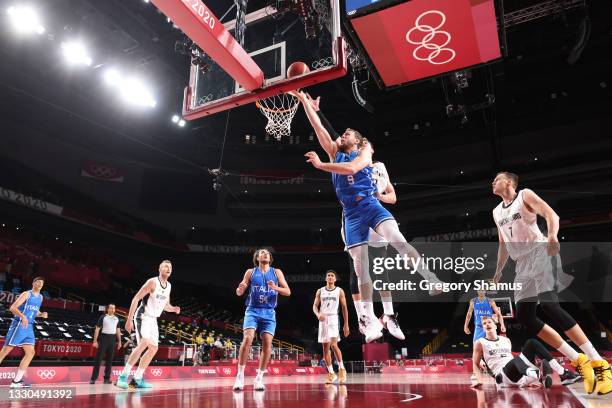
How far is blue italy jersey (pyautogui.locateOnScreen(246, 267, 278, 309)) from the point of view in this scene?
686 centimetres

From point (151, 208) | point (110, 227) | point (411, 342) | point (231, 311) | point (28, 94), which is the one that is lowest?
point (411, 342)

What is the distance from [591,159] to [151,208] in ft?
81.4

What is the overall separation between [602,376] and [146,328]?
6298 mm

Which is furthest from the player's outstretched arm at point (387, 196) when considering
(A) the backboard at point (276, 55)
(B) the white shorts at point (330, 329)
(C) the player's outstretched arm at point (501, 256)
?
(B) the white shorts at point (330, 329)

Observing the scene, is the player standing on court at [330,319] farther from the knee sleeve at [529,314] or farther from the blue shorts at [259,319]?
the knee sleeve at [529,314]

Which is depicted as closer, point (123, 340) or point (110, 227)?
point (123, 340)

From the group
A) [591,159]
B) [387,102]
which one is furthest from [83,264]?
[591,159]

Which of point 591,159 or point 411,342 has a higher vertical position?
point 591,159

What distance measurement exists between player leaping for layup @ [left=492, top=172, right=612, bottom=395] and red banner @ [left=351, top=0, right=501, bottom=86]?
2.39m

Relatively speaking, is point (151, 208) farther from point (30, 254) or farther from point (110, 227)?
point (30, 254)

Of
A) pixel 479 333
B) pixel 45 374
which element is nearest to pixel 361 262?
pixel 479 333

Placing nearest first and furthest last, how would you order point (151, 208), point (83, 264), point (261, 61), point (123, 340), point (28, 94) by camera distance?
point (261, 61), point (123, 340), point (28, 94), point (83, 264), point (151, 208)

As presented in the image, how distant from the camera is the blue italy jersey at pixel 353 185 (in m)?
4.19

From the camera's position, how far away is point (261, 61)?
680cm
